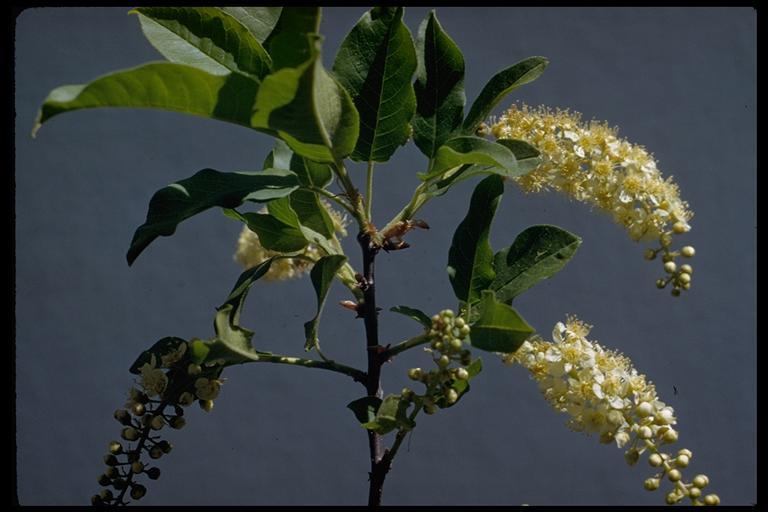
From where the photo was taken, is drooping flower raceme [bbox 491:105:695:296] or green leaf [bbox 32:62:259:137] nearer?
green leaf [bbox 32:62:259:137]

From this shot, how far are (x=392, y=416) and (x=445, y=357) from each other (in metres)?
0.08

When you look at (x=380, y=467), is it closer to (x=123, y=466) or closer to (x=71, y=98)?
(x=123, y=466)

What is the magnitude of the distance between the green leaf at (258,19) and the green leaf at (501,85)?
0.24 m

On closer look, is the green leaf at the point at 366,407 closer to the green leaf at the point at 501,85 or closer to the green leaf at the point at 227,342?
the green leaf at the point at 227,342

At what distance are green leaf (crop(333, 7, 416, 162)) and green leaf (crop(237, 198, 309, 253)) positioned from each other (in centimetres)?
13

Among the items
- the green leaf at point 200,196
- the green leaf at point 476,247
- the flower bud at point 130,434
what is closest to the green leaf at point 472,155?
the green leaf at point 476,247

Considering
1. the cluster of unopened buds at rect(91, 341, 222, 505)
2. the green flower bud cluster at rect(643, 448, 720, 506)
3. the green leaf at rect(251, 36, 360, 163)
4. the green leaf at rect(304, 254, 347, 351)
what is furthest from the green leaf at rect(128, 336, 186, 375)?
the green flower bud cluster at rect(643, 448, 720, 506)

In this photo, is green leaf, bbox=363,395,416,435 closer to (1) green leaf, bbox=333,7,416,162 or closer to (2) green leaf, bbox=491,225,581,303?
(2) green leaf, bbox=491,225,581,303

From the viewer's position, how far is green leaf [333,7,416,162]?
32.6 inches

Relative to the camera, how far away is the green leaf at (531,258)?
33.8 inches

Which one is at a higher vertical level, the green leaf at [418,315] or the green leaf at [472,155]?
the green leaf at [472,155]

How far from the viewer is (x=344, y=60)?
0.84 meters

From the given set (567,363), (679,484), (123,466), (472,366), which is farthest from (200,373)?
(679,484)

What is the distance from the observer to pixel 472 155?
2.54 ft
